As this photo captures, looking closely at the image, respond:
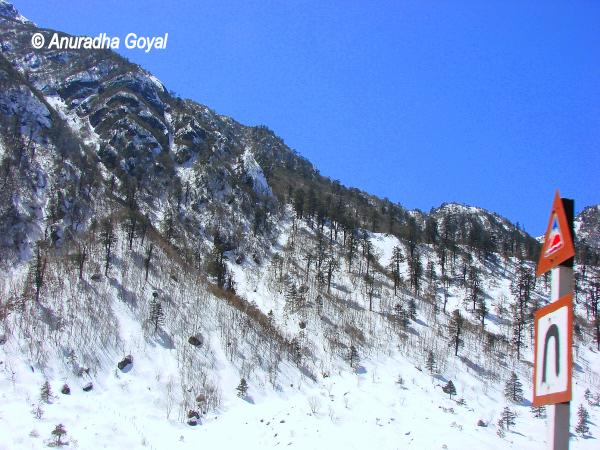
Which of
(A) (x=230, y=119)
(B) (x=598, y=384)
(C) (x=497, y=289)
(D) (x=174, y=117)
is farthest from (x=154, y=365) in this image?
(A) (x=230, y=119)

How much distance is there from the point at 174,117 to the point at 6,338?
284ft

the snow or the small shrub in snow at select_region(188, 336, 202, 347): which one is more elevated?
the snow

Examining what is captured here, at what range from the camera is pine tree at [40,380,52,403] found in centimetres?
2752

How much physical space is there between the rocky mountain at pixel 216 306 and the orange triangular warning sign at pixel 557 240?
2471 centimetres

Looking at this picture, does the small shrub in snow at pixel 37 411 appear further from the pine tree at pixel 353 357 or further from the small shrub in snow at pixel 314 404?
the pine tree at pixel 353 357

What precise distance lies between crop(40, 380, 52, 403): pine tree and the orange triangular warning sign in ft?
98.8

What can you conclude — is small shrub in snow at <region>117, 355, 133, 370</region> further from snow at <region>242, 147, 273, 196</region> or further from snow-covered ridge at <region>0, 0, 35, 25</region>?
snow-covered ridge at <region>0, 0, 35, 25</region>

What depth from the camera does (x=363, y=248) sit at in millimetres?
81438

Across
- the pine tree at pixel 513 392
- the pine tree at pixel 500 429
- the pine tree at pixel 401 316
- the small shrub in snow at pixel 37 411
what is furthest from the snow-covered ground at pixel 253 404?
the pine tree at pixel 401 316

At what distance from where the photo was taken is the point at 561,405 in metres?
3.36

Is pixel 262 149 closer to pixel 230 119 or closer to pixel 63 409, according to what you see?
Answer: pixel 230 119

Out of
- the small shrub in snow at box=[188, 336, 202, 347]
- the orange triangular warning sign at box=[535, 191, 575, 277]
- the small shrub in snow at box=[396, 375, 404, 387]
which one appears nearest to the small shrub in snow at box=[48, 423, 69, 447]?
the small shrub in snow at box=[188, 336, 202, 347]

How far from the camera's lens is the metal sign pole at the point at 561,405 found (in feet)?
10.8

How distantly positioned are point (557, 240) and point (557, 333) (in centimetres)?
74
